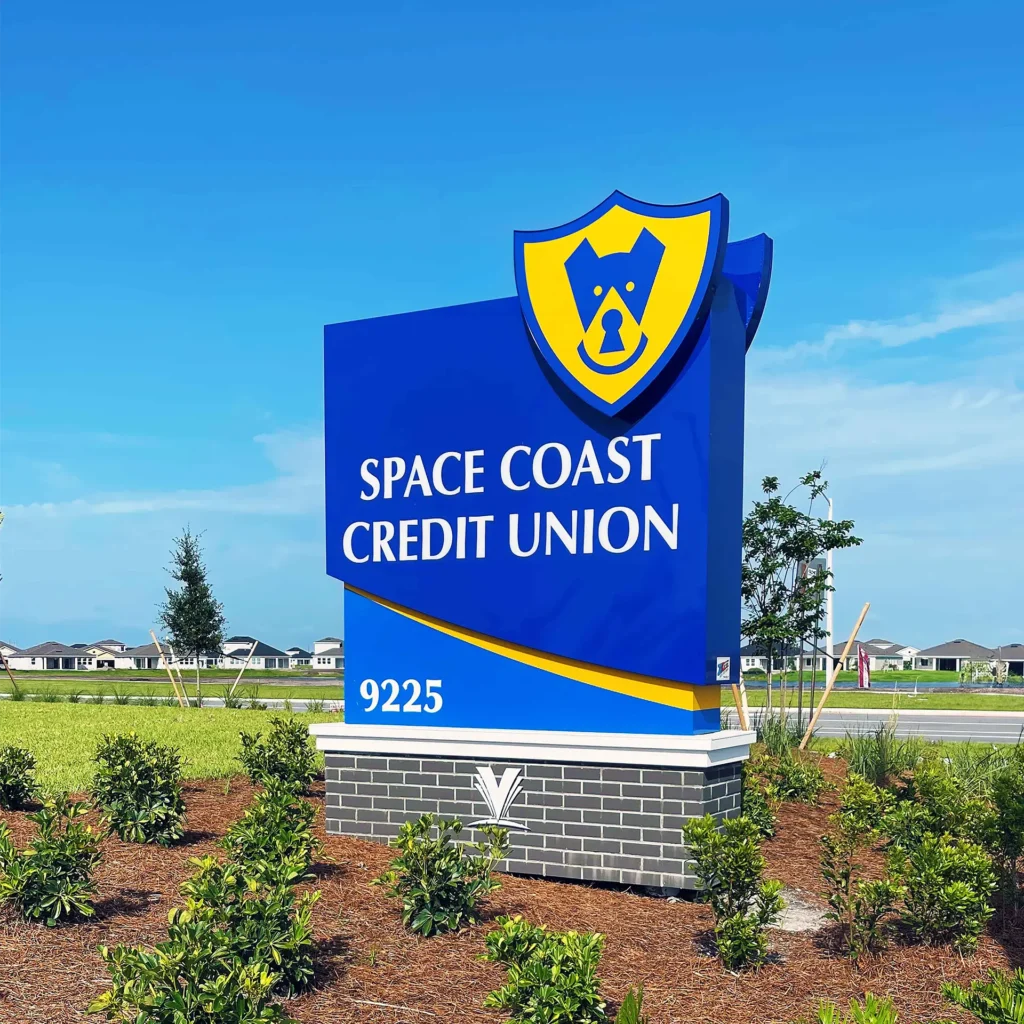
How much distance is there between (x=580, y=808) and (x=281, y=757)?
174 inches

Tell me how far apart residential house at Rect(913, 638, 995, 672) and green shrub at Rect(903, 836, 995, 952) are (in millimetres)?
117329

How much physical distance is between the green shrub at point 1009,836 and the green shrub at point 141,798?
7143 mm

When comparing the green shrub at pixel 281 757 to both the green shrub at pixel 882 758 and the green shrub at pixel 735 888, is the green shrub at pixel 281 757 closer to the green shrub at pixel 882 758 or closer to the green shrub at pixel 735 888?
the green shrub at pixel 735 888

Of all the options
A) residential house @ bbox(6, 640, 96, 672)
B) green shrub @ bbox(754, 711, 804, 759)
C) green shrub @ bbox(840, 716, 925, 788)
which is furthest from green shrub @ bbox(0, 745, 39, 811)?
residential house @ bbox(6, 640, 96, 672)

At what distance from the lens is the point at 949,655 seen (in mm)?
118750

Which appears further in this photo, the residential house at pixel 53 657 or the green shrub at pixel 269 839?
the residential house at pixel 53 657

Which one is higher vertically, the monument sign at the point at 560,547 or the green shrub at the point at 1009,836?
the monument sign at the point at 560,547

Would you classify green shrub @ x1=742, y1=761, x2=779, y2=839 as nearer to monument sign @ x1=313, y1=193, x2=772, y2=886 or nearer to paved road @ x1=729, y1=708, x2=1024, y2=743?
monument sign @ x1=313, y1=193, x2=772, y2=886

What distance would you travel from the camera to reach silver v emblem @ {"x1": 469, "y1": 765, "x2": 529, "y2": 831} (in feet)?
31.4

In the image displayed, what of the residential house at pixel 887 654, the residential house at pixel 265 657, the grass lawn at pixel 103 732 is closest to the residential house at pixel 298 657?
the residential house at pixel 265 657

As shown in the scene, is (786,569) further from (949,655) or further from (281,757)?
(949,655)

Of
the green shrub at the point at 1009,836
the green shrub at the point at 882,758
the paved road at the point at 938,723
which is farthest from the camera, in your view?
the paved road at the point at 938,723

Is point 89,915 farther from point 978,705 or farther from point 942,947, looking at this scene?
point 978,705

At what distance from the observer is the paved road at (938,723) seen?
2658 centimetres
